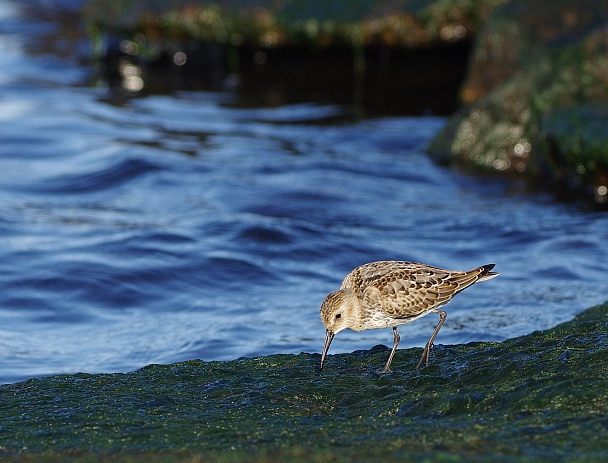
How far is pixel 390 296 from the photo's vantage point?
19.4ft

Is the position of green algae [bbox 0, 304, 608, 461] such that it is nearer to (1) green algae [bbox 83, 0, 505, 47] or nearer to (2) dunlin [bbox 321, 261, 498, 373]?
(2) dunlin [bbox 321, 261, 498, 373]

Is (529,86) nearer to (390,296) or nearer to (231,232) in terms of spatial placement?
(231,232)

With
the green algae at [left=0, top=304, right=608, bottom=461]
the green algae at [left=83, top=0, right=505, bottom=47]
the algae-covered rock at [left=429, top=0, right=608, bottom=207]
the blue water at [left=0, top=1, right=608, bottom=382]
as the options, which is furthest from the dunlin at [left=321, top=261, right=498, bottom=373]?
the green algae at [left=83, top=0, right=505, bottom=47]

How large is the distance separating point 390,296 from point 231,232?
15.4ft

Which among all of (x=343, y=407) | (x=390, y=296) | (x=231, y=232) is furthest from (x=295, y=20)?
(x=343, y=407)

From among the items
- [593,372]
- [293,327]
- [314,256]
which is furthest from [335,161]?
[593,372]

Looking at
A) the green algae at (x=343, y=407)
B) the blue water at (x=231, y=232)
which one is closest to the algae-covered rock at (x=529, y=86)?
the blue water at (x=231, y=232)

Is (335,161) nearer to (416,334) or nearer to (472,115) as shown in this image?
(472,115)

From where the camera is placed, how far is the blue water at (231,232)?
7730 millimetres

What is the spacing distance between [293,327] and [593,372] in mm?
3130

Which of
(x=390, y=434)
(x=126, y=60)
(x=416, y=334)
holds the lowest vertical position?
(x=416, y=334)

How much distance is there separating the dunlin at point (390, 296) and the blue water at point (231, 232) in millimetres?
1287

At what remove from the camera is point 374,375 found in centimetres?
568

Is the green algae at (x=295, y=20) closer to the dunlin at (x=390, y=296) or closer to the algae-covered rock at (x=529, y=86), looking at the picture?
the algae-covered rock at (x=529, y=86)
